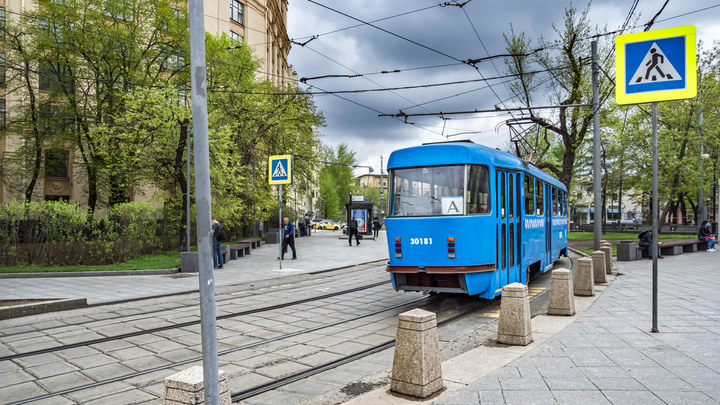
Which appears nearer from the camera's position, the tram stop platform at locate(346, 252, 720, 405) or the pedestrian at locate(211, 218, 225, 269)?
the tram stop platform at locate(346, 252, 720, 405)

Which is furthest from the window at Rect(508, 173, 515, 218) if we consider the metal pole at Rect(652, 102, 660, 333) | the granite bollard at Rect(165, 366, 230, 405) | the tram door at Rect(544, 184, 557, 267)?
the granite bollard at Rect(165, 366, 230, 405)

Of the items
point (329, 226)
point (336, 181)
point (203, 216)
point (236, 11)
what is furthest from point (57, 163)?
point (336, 181)

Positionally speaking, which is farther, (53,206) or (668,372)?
(53,206)

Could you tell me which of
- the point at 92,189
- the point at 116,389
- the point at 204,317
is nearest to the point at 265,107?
the point at 92,189

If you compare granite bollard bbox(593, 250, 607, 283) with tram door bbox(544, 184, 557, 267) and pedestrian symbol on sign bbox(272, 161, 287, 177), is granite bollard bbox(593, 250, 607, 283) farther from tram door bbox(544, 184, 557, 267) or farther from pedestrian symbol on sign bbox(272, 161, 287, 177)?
pedestrian symbol on sign bbox(272, 161, 287, 177)

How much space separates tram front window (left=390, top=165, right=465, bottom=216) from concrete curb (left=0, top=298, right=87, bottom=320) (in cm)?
599

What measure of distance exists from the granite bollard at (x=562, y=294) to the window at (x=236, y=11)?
39.4 meters

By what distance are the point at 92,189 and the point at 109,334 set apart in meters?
22.7

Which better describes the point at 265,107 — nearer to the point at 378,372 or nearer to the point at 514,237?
the point at 514,237

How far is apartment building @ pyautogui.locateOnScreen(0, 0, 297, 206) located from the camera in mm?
27781

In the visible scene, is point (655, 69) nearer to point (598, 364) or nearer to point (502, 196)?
point (502, 196)

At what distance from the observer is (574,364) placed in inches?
200

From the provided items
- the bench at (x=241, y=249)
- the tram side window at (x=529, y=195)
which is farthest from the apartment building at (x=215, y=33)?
the tram side window at (x=529, y=195)

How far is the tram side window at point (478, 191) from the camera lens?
27.5 feet
